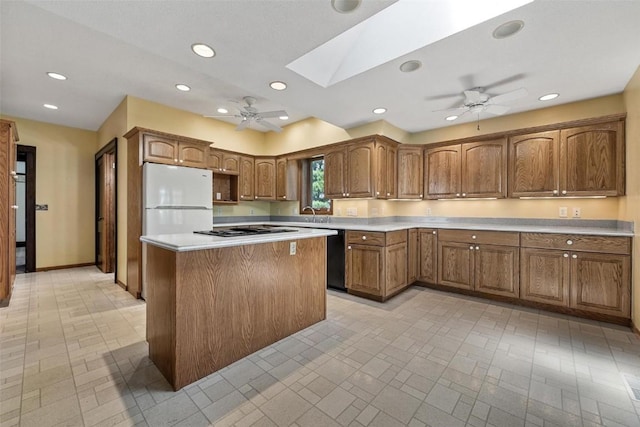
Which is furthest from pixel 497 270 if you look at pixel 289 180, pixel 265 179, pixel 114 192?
pixel 114 192

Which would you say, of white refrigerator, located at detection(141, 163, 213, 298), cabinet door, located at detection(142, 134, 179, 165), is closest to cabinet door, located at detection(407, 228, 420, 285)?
white refrigerator, located at detection(141, 163, 213, 298)

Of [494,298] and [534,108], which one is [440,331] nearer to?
[494,298]

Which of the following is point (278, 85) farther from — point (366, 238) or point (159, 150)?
point (366, 238)

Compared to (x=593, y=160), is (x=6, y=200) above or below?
below

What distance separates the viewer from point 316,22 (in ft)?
6.12

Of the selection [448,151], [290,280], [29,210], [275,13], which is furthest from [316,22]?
[29,210]

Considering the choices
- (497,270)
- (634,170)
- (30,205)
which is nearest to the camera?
(634,170)

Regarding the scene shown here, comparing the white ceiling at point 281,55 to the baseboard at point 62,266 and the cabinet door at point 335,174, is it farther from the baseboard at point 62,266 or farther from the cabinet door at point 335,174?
the baseboard at point 62,266

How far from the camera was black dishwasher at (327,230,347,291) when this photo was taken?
3854mm

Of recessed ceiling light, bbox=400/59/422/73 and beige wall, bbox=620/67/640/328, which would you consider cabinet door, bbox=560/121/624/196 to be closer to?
beige wall, bbox=620/67/640/328

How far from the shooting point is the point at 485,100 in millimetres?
2951

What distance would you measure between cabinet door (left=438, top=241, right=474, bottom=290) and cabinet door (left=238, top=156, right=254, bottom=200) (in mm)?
3470

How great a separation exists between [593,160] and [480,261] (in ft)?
5.50

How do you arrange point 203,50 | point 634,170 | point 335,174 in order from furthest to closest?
point 335,174 < point 634,170 < point 203,50
